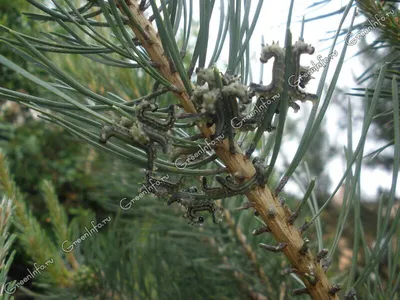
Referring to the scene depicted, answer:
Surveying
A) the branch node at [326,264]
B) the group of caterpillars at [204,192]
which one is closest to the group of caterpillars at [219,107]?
the group of caterpillars at [204,192]

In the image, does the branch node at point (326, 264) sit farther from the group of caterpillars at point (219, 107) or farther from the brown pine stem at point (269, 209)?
the group of caterpillars at point (219, 107)

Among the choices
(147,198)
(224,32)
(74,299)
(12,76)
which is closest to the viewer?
(224,32)

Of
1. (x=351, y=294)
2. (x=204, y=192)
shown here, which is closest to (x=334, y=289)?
(x=351, y=294)

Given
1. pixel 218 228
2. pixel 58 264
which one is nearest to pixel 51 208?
pixel 58 264

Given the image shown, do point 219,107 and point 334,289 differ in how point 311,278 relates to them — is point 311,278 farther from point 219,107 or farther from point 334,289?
point 219,107

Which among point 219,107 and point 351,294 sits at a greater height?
point 219,107

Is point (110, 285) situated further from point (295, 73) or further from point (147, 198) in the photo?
A: point (295, 73)

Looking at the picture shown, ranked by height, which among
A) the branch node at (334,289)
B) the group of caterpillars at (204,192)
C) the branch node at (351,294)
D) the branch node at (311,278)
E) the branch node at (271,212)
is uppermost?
the group of caterpillars at (204,192)

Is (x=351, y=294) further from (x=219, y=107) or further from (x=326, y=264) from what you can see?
(x=219, y=107)

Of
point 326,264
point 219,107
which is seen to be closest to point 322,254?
point 326,264

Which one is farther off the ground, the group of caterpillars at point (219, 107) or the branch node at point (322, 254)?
the group of caterpillars at point (219, 107)

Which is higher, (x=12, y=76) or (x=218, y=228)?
(x=12, y=76)
